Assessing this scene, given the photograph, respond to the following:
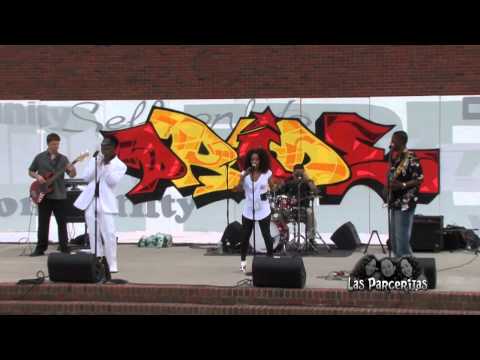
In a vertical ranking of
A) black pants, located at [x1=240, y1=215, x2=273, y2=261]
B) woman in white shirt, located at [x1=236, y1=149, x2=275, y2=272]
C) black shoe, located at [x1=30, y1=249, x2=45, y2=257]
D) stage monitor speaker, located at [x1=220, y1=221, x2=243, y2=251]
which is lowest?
black shoe, located at [x1=30, y1=249, x2=45, y2=257]

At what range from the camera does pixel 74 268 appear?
988cm

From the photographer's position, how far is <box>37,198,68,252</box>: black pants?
13.1m

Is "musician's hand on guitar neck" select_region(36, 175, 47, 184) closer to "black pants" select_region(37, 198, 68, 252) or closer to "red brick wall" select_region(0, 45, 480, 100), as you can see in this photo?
"black pants" select_region(37, 198, 68, 252)

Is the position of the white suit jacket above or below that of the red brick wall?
below

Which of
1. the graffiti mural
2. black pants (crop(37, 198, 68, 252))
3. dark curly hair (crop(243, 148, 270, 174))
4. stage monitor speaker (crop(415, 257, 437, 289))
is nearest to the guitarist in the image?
black pants (crop(37, 198, 68, 252))

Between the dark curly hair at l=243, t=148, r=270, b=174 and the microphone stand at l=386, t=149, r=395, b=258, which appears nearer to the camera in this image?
the microphone stand at l=386, t=149, r=395, b=258

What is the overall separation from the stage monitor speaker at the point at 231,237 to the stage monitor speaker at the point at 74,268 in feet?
13.1

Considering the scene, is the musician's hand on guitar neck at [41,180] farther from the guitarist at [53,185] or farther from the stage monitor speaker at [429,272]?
the stage monitor speaker at [429,272]

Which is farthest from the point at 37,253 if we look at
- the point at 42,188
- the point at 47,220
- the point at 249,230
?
the point at 249,230

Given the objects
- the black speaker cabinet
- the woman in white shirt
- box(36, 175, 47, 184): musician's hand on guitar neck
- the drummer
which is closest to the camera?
the woman in white shirt

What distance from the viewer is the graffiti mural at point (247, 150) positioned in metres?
14.6

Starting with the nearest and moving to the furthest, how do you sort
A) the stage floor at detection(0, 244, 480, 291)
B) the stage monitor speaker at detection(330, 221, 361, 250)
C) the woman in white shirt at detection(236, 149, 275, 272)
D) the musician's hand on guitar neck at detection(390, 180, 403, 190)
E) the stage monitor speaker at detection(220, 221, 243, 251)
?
1. the musician's hand on guitar neck at detection(390, 180, 403, 190)
2. the stage floor at detection(0, 244, 480, 291)
3. the woman in white shirt at detection(236, 149, 275, 272)
4. the stage monitor speaker at detection(220, 221, 243, 251)
5. the stage monitor speaker at detection(330, 221, 361, 250)

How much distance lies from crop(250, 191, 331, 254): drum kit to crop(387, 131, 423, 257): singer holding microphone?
333cm

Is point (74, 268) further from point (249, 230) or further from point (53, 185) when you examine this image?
point (53, 185)
